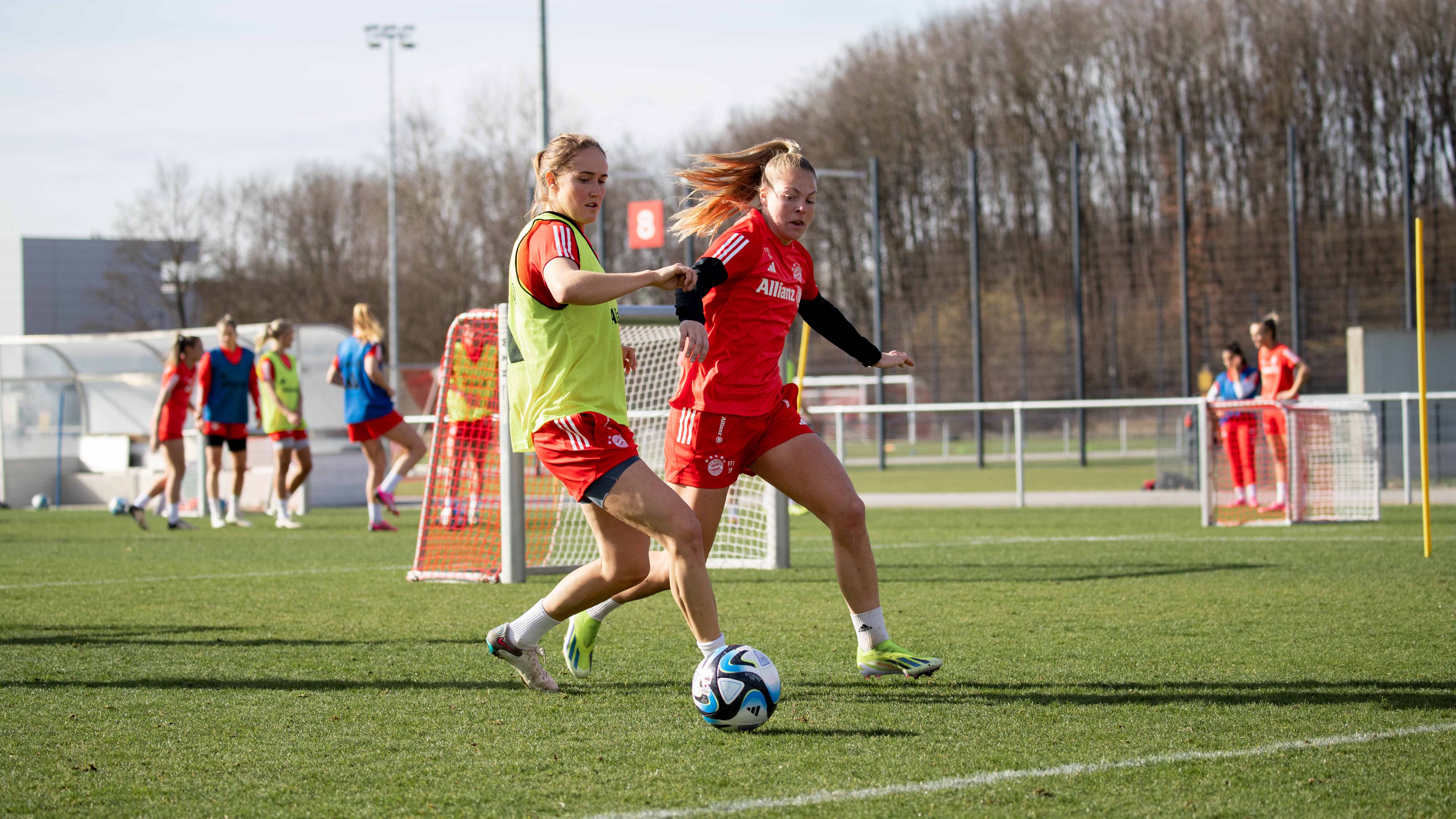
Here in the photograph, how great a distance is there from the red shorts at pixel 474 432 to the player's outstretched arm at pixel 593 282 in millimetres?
5496

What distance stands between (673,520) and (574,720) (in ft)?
2.36

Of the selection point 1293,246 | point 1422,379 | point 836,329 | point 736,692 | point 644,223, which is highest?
point 644,223

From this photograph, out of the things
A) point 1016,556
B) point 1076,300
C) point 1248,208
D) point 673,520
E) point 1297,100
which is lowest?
point 1016,556

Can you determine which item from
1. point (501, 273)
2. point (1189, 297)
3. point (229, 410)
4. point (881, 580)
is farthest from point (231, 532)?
point (501, 273)

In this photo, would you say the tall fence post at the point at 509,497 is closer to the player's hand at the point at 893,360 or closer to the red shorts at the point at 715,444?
the player's hand at the point at 893,360

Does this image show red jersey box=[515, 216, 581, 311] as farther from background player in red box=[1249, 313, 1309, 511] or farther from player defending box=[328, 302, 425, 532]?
background player in red box=[1249, 313, 1309, 511]

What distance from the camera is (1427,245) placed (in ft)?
100

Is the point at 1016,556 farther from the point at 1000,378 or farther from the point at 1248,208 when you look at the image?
the point at 1248,208

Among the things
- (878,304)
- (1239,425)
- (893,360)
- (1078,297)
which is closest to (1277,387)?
(1239,425)

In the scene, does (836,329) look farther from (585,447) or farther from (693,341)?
(585,447)

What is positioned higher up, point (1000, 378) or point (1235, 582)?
point (1000, 378)

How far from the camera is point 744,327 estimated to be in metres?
4.91

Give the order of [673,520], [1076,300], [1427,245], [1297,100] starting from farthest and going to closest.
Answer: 1. [1297,100]
2. [1427,245]
3. [1076,300]
4. [673,520]

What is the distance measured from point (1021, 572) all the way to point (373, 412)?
6.48 m
